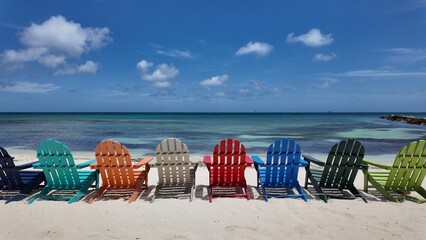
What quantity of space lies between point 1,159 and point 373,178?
23.1ft

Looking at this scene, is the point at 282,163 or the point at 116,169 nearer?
the point at 116,169

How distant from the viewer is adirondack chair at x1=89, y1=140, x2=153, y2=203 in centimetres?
499

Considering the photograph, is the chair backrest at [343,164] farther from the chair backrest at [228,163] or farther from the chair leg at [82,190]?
the chair leg at [82,190]

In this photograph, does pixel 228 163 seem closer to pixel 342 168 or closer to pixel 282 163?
pixel 282 163

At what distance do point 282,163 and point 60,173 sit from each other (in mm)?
4182

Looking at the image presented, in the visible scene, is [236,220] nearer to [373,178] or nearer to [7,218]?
[373,178]

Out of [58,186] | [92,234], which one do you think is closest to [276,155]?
[92,234]

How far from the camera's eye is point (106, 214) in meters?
4.38

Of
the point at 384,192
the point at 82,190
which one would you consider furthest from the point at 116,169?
the point at 384,192

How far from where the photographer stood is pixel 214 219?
4.21 meters

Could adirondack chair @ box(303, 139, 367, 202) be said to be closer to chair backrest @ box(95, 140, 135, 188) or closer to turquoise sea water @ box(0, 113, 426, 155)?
chair backrest @ box(95, 140, 135, 188)

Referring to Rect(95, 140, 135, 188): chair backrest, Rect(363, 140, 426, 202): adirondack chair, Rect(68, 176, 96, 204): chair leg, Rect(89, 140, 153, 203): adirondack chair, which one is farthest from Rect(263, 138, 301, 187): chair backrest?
Rect(68, 176, 96, 204): chair leg

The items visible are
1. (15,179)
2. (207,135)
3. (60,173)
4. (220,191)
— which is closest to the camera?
(60,173)

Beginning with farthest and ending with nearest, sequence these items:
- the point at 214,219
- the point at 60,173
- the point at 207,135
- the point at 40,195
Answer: the point at 207,135 < the point at 60,173 < the point at 40,195 < the point at 214,219
